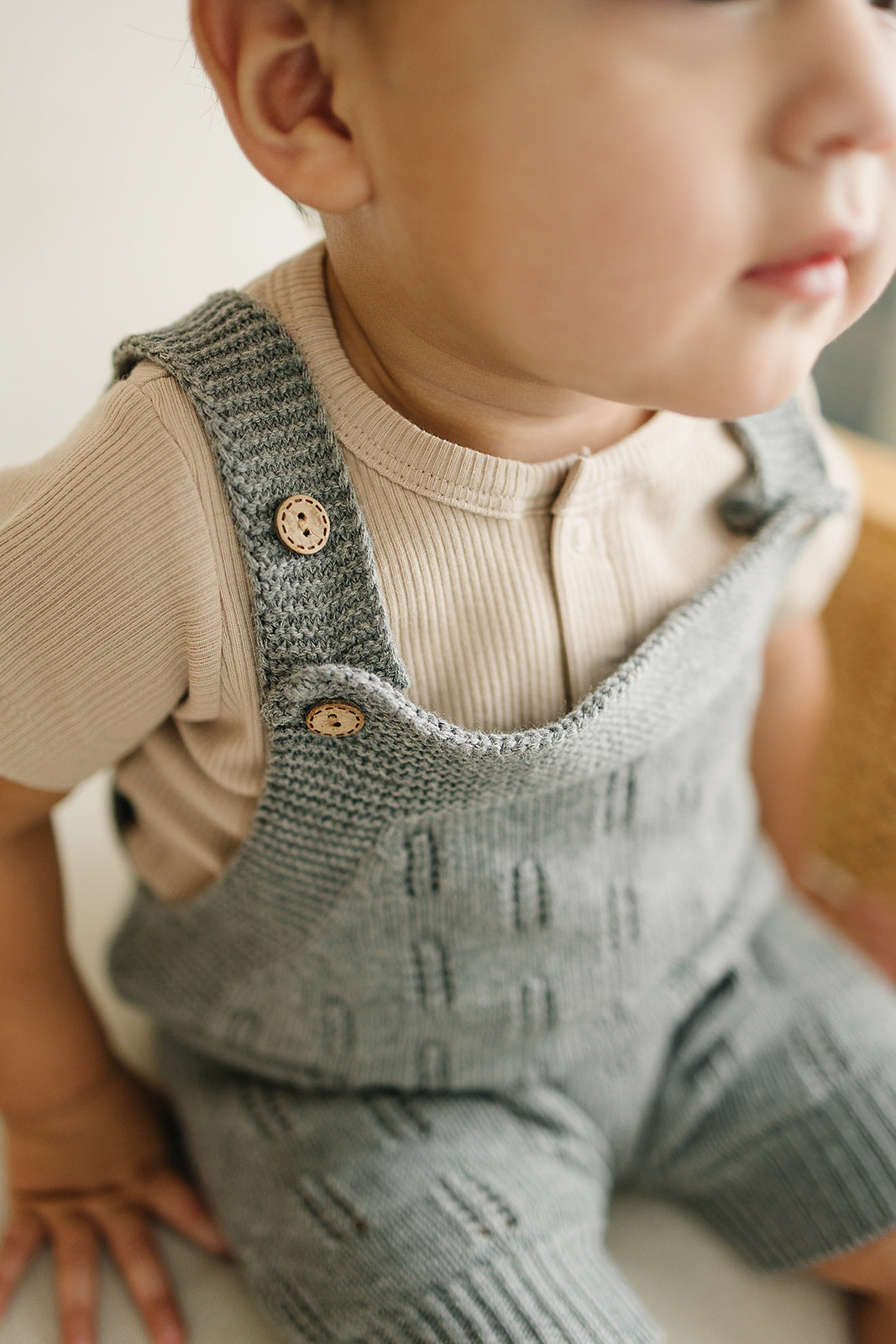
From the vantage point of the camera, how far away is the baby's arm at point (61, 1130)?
53 cm

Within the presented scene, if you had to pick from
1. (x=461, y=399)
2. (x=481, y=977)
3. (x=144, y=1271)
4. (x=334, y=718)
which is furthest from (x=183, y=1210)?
(x=461, y=399)

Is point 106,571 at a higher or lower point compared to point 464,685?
higher

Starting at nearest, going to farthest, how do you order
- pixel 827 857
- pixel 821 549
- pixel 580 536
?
pixel 580 536, pixel 821 549, pixel 827 857

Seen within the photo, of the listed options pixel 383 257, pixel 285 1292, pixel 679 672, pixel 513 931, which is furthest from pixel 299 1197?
pixel 383 257

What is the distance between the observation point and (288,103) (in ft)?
1.27

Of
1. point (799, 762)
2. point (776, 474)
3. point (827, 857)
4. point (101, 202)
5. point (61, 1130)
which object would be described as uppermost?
point (101, 202)

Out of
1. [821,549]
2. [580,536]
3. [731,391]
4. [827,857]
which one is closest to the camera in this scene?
[731,391]

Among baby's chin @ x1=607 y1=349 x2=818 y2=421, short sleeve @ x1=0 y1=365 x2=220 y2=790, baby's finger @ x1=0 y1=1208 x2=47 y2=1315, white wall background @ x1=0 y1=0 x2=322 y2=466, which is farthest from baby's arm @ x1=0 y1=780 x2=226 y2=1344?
baby's chin @ x1=607 y1=349 x2=818 y2=421

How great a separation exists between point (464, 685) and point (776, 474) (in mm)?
207

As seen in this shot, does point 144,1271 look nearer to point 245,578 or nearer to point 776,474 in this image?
point 245,578

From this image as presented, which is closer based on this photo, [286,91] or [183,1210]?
[286,91]

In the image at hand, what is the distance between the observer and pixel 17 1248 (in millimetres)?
541

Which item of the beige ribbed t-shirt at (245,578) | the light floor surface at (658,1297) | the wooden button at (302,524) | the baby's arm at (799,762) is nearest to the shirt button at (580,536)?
the beige ribbed t-shirt at (245,578)

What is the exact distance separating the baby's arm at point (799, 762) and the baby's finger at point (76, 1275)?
19.1 inches
